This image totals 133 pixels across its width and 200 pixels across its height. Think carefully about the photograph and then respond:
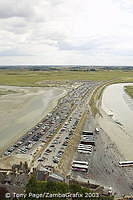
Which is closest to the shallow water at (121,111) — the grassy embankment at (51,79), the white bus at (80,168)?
the white bus at (80,168)

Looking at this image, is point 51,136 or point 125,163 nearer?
point 125,163

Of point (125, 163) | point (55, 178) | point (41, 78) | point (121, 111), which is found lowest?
point (125, 163)

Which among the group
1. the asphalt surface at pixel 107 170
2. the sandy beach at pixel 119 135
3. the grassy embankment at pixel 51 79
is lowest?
the asphalt surface at pixel 107 170

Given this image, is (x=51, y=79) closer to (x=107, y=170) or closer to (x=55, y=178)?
(x=107, y=170)

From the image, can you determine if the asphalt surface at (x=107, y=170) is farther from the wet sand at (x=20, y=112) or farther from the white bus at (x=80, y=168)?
the wet sand at (x=20, y=112)

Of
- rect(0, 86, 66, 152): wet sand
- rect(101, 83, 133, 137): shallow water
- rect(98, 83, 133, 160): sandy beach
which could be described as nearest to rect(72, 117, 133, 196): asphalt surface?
rect(98, 83, 133, 160): sandy beach

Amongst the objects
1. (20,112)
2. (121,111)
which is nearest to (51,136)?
(20,112)

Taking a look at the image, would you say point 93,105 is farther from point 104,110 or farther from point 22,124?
point 22,124

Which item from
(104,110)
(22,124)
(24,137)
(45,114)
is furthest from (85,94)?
(24,137)

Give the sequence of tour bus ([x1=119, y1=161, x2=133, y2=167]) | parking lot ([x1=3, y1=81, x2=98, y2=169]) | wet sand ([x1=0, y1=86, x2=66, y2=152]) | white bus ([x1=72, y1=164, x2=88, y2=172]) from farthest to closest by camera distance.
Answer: wet sand ([x1=0, y1=86, x2=66, y2=152]) < parking lot ([x1=3, y1=81, x2=98, y2=169]) < tour bus ([x1=119, y1=161, x2=133, y2=167]) < white bus ([x1=72, y1=164, x2=88, y2=172])

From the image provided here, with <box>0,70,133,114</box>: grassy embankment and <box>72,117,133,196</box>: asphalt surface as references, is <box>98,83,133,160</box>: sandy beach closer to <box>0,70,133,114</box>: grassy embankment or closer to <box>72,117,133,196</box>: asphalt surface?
<box>72,117,133,196</box>: asphalt surface
